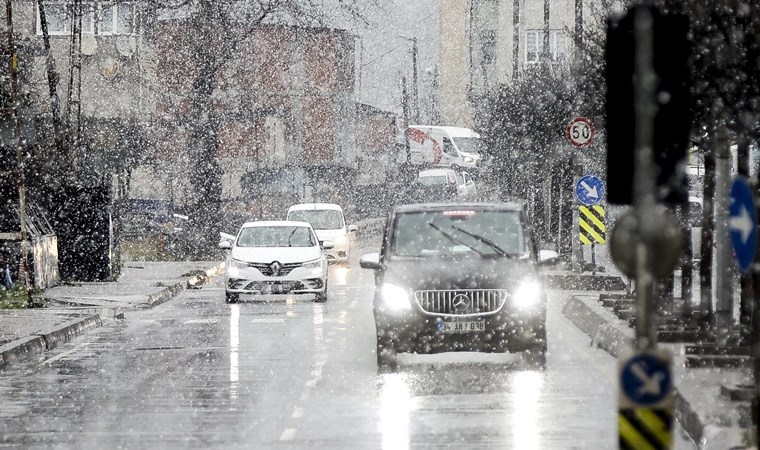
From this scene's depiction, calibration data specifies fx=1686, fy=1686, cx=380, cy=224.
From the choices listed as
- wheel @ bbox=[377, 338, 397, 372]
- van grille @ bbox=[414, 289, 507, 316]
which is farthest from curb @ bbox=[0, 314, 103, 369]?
van grille @ bbox=[414, 289, 507, 316]

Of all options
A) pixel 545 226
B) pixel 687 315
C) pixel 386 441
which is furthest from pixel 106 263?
pixel 386 441

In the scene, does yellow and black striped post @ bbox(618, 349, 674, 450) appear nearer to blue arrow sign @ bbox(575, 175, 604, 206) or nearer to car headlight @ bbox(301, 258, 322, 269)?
car headlight @ bbox(301, 258, 322, 269)

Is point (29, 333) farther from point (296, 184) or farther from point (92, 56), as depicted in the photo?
point (296, 184)

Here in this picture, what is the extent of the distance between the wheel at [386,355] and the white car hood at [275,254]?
12.2 metres

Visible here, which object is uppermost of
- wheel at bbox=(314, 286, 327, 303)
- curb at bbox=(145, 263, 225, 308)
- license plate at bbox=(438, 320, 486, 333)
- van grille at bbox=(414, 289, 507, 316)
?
van grille at bbox=(414, 289, 507, 316)

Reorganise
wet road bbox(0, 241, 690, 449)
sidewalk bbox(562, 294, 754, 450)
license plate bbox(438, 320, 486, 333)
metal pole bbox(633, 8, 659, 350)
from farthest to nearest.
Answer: license plate bbox(438, 320, 486, 333) < wet road bbox(0, 241, 690, 449) < sidewalk bbox(562, 294, 754, 450) < metal pole bbox(633, 8, 659, 350)

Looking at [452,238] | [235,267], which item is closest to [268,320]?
[235,267]

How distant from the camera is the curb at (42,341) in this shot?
18.7 metres

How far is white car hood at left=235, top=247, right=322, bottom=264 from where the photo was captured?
29.1 meters

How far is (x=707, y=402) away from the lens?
41.7ft

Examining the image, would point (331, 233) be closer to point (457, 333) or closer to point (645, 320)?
point (457, 333)

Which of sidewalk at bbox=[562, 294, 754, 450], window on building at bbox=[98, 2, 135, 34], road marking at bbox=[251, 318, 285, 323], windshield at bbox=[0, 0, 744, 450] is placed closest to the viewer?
windshield at bbox=[0, 0, 744, 450]

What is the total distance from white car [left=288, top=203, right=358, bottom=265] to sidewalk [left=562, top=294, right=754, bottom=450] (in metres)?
22.9

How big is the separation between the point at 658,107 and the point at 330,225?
3538cm
